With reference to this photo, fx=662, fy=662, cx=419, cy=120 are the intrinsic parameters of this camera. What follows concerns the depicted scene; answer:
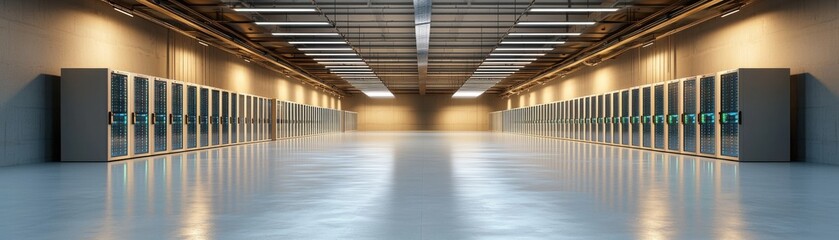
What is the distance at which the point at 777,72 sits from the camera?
16188 mm

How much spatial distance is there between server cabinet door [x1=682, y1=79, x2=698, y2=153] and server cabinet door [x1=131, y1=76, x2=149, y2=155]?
1513cm

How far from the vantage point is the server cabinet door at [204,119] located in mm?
22939

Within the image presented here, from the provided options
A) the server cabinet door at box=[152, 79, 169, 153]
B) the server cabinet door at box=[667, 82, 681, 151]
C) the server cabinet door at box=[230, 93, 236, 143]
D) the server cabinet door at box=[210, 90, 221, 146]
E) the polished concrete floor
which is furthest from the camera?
the server cabinet door at box=[230, 93, 236, 143]

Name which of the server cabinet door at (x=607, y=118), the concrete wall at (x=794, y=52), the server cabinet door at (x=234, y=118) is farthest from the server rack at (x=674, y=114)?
the server cabinet door at (x=234, y=118)

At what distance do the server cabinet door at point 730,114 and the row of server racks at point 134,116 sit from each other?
49.5 ft

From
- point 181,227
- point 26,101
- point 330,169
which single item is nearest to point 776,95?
point 330,169

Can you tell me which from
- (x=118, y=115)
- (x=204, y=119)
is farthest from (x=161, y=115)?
(x=204, y=119)

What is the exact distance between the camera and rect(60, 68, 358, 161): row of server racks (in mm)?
15586

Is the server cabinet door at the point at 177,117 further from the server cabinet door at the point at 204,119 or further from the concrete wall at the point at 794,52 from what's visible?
the concrete wall at the point at 794,52

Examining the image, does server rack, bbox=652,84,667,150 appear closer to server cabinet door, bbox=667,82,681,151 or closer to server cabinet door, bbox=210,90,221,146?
server cabinet door, bbox=667,82,681,151

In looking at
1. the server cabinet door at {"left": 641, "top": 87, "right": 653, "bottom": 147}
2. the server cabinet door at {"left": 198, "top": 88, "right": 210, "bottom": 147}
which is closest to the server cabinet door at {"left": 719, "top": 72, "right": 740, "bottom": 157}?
the server cabinet door at {"left": 641, "top": 87, "right": 653, "bottom": 147}

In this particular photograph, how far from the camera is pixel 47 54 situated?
15.5 meters

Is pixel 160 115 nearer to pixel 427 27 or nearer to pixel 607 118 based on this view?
pixel 427 27

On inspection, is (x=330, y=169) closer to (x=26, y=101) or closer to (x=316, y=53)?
(x=26, y=101)
